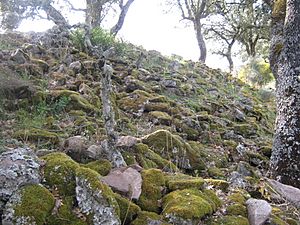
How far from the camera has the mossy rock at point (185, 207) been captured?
283 cm

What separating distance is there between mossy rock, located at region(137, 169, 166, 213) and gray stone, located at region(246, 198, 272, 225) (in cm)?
79

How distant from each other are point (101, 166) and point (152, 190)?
51cm

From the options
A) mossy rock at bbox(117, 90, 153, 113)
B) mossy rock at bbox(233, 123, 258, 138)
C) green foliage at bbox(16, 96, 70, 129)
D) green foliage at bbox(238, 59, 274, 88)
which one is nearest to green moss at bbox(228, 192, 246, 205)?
green foliage at bbox(16, 96, 70, 129)

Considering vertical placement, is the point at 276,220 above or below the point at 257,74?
below

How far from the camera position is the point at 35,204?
8.18ft

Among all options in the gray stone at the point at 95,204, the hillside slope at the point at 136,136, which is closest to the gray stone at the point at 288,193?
the hillside slope at the point at 136,136

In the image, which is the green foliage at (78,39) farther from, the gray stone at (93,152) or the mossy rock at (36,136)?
the gray stone at (93,152)

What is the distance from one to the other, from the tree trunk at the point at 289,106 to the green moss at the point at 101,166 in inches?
93.7

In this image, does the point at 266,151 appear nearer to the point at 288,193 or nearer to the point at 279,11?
the point at 288,193

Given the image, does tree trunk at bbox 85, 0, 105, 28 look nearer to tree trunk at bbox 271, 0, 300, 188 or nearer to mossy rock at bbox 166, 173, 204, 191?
tree trunk at bbox 271, 0, 300, 188

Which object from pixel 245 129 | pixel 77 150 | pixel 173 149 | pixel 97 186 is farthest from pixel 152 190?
pixel 245 129

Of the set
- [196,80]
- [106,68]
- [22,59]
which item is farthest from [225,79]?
[106,68]

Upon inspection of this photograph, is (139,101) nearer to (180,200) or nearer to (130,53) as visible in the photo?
(180,200)

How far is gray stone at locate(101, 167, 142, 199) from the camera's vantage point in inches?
117
